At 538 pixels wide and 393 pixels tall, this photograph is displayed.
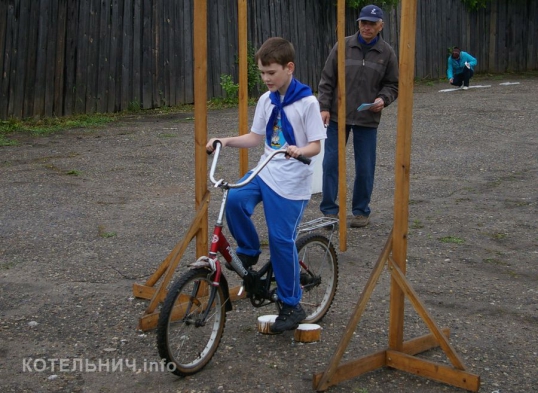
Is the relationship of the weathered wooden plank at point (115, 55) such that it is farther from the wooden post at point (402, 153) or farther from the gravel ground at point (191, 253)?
the wooden post at point (402, 153)

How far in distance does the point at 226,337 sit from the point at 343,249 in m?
2.09

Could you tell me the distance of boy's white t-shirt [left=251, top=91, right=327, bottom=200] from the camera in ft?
16.1

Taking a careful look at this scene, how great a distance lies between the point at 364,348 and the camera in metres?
5.02

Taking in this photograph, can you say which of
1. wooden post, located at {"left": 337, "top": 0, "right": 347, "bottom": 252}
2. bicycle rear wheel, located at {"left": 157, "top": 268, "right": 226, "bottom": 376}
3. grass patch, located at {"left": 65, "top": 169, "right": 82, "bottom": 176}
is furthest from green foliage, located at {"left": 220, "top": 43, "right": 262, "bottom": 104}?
bicycle rear wheel, located at {"left": 157, "top": 268, "right": 226, "bottom": 376}

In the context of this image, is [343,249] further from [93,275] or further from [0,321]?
[0,321]

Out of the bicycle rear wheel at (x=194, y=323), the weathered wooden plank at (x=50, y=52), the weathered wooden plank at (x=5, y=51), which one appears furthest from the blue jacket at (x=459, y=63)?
the bicycle rear wheel at (x=194, y=323)

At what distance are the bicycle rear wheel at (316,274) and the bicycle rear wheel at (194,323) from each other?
0.79m

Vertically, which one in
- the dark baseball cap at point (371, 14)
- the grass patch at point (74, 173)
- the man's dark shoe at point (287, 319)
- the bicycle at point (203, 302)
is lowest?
the grass patch at point (74, 173)

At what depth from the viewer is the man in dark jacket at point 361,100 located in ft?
25.2

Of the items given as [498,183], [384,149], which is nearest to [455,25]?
[384,149]

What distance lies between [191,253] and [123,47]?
8.98 meters

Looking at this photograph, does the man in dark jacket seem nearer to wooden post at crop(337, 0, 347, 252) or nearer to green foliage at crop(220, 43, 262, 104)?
wooden post at crop(337, 0, 347, 252)

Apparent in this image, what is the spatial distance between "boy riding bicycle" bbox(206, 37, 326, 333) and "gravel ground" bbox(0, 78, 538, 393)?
403 mm

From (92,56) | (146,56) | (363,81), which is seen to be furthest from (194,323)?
(146,56)
